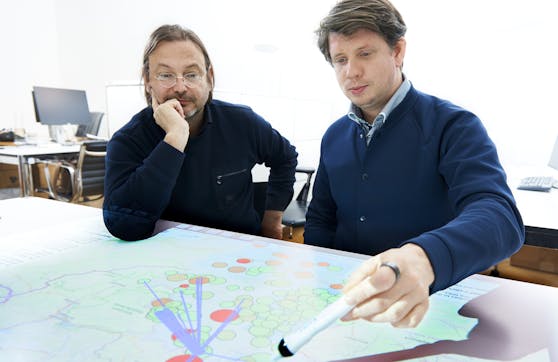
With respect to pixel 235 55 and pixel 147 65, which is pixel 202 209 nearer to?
pixel 147 65

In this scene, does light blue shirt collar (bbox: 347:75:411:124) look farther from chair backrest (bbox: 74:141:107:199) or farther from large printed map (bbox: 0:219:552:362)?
chair backrest (bbox: 74:141:107:199)

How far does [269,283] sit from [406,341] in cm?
28

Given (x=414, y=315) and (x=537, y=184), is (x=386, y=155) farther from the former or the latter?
(x=537, y=184)

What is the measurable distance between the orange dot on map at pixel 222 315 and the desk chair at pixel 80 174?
260 centimetres

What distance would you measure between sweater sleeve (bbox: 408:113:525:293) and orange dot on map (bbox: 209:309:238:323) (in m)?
0.32

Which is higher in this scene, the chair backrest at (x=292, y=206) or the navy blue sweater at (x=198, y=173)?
the navy blue sweater at (x=198, y=173)

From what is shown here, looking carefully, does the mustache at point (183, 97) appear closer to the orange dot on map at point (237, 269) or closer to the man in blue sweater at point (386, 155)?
the man in blue sweater at point (386, 155)

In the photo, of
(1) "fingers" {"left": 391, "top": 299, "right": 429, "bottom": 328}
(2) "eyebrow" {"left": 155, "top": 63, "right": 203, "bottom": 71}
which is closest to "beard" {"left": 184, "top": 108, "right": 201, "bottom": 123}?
(2) "eyebrow" {"left": 155, "top": 63, "right": 203, "bottom": 71}

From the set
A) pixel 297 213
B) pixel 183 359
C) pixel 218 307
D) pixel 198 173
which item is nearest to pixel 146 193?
pixel 198 173

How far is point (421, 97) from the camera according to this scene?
3.60 ft

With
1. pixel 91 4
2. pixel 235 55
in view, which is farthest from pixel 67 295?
pixel 91 4

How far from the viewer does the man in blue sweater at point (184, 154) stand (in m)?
1.08

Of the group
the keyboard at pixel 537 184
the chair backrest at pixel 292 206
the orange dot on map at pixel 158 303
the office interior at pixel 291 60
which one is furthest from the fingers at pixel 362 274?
the keyboard at pixel 537 184

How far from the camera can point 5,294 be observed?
708 mm
